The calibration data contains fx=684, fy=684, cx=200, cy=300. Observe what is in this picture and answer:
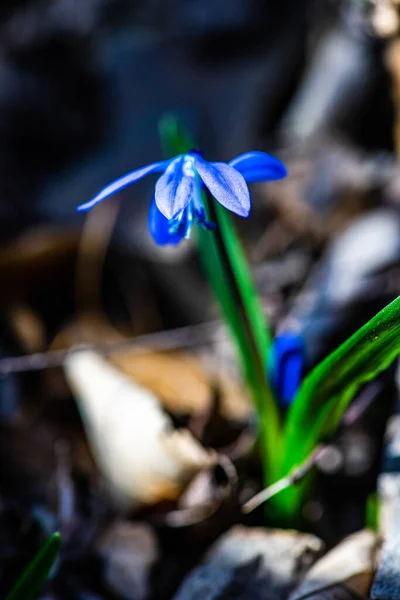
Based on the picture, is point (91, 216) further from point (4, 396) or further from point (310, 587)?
point (310, 587)

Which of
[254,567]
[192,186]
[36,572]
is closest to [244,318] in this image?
[192,186]

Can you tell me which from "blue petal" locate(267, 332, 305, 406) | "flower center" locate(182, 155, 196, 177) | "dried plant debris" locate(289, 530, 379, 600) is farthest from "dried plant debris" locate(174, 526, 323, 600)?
"flower center" locate(182, 155, 196, 177)

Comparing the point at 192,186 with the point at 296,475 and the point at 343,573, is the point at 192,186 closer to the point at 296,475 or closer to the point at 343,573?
the point at 296,475

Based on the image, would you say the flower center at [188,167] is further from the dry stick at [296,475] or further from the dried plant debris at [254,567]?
the dried plant debris at [254,567]

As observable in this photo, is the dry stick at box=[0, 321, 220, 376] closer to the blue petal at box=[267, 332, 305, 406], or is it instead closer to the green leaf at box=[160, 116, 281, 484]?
the green leaf at box=[160, 116, 281, 484]

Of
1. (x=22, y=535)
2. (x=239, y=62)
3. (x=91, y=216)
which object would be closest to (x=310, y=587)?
(x=22, y=535)

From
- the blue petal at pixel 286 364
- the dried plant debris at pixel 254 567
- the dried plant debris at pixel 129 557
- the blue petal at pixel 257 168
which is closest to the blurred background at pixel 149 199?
the dried plant debris at pixel 129 557

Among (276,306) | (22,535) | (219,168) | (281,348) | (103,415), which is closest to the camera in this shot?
(219,168)
